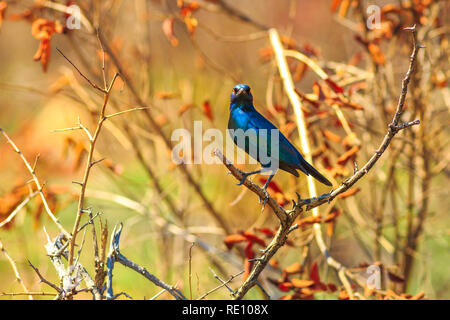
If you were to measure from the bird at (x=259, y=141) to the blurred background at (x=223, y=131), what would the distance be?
352mm

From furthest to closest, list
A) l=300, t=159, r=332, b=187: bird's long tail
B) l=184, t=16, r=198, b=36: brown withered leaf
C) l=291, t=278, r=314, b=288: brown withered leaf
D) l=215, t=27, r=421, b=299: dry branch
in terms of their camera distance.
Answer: l=184, t=16, r=198, b=36: brown withered leaf, l=291, t=278, r=314, b=288: brown withered leaf, l=300, t=159, r=332, b=187: bird's long tail, l=215, t=27, r=421, b=299: dry branch

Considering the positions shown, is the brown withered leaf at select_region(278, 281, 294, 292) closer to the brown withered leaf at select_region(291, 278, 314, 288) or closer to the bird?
the brown withered leaf at select_region(291, 278, 314, 288)

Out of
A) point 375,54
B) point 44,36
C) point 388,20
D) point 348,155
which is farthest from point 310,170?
point 388,20

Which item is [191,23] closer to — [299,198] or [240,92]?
[240,92]

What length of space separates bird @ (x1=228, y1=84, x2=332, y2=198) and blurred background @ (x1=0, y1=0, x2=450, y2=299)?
35 cm

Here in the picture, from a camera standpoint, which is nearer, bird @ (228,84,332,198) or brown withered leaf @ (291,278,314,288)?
bird @ (228,84,332,198)

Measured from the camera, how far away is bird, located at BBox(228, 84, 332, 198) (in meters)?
1.81

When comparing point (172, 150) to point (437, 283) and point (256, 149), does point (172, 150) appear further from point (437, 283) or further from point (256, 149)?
point (437, 283)

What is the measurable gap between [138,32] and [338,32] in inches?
99.1

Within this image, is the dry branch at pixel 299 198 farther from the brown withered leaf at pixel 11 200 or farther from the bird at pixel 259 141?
the brown withered leaf at pixel 11 200

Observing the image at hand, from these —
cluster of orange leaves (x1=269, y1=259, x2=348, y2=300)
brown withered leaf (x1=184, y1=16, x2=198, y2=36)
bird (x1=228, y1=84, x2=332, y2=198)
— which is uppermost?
brown withered leaf (x1=184, y1=16, x2=198, y2=36)

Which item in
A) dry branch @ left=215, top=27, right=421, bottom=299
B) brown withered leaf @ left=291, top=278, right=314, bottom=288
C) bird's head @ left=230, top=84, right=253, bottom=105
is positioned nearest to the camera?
dry branch @ left=215, top=27, right=421, bottom=299

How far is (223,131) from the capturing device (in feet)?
15.5

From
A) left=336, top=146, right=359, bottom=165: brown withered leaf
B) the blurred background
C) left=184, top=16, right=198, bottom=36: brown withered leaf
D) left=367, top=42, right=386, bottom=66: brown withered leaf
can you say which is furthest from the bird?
left=367, top=42, right=386, bottom=66: brown withered leaf
